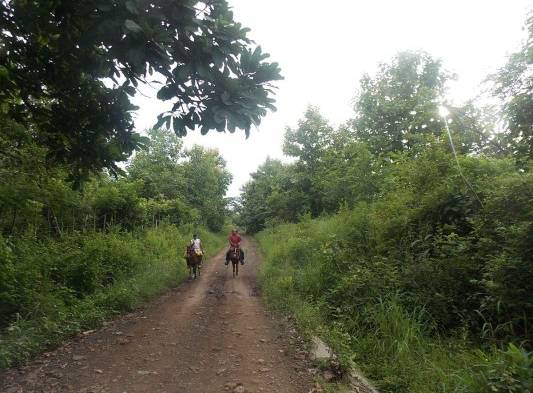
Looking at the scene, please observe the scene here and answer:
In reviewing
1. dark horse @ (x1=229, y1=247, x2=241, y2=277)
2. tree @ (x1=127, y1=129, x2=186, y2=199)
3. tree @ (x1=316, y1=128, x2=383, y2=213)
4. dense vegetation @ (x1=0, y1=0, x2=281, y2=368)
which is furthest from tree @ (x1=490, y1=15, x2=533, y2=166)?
tree @ (x1=127, y1=129, x2=186, y2=199)

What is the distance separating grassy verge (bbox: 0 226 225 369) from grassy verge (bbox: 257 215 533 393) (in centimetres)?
352

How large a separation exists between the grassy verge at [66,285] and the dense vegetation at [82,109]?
0.02 m

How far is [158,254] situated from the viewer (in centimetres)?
1434

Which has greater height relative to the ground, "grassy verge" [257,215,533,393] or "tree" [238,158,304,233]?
"tree" [238,158,304,233]

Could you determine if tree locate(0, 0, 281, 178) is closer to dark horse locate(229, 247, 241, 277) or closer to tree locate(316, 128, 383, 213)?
dark horse locate(229, 247, 241, 277)

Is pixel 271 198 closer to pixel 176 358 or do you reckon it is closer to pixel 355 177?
pixel 355 177

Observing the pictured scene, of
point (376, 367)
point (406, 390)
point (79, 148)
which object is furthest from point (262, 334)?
point (79, 148)

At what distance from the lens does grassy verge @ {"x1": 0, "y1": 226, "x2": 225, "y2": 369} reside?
18.5 ft

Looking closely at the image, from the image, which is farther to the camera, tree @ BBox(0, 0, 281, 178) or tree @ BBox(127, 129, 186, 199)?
tree @ BBox(127, 129, 186, 199)

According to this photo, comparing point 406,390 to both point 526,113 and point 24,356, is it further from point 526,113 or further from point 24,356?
point 24,356

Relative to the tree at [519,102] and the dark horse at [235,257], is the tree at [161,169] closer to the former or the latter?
the dark horse at [235,257]

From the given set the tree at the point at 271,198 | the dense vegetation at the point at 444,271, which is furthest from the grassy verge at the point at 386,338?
the tree at the point at 271,198

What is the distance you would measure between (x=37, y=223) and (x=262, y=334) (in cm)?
703

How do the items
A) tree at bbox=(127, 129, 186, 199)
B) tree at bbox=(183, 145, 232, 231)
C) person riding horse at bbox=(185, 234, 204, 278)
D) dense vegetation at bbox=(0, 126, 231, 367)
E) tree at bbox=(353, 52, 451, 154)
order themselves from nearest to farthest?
1. dense vegetation at bbox=(0, 126, 231, 367)
2. person riding horse at bbox=(185, 234, 204, 278)
3. tree at bbox=(353, 52, 451, 154)
4. tree at bbox=(127, 129, 186, 199)
5. tree at bbox=(183, 145, 232, 231)
